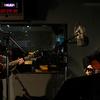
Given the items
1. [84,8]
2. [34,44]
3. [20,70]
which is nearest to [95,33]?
[84,8]

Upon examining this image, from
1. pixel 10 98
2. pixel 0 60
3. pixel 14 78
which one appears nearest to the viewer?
pixel 0 60

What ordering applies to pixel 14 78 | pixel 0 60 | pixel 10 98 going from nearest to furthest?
pixel 0 60 < pixel 10 98 < pixel 14 78

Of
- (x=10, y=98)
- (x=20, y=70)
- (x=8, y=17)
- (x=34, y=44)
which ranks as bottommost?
(x=10, y=98)

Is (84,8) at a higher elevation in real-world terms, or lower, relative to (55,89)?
higher

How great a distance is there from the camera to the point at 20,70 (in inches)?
328

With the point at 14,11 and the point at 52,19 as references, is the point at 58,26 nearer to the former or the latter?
the point at 52,19

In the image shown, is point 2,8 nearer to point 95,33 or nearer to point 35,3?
point 35,3

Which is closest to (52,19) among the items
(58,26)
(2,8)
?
(58,26)

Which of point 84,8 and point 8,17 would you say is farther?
point 84,8

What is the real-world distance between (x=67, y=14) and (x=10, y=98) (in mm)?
2385

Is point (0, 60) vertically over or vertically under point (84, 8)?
under

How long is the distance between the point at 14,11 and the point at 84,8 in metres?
1.80

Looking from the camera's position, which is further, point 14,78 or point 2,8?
point 14,78

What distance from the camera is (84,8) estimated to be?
27.1ft
